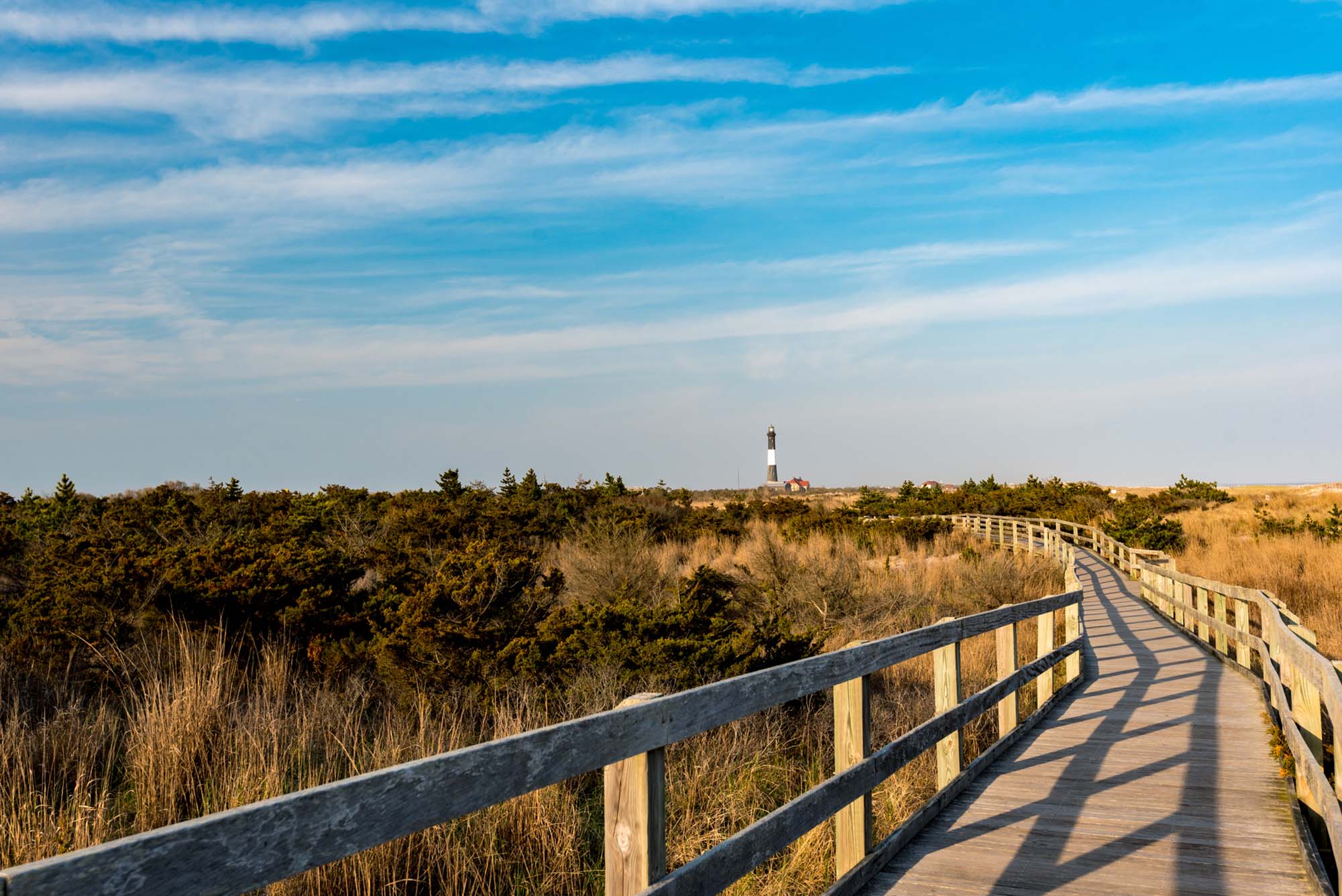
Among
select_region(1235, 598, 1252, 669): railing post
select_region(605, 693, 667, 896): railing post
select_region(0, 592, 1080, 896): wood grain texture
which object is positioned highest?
select_region(0, 592, 1080, 896): wood grain texture

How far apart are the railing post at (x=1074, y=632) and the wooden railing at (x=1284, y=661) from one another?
1753 millimetres

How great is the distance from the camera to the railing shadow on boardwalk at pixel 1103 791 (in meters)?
4.75

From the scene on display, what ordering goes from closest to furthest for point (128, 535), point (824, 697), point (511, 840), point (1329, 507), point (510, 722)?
1. point (511, 840)
2. point (510, 722)
3. point (824, 697)
4. point (128, 535)
5. point (1329, 507)

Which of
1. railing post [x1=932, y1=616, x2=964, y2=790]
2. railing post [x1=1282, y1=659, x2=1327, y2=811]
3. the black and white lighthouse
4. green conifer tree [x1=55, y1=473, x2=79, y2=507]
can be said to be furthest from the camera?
the black and white lighthouse

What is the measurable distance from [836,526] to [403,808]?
2965 centimetres

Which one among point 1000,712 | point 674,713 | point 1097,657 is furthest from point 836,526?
point 674,713

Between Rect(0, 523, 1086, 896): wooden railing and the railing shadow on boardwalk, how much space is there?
1.22 ft

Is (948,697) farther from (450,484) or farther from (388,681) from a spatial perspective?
(450,484)

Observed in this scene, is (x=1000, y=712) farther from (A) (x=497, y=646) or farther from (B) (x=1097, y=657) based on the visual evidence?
(B) (x=1097, y=657)

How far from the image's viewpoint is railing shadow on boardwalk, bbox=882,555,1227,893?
187 inches

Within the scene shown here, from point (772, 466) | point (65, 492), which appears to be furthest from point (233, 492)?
point (772, 466)

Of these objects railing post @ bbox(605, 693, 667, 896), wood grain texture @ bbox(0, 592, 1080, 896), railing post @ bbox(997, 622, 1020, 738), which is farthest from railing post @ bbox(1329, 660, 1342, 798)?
railing post @ bbox(605, 693, 667, 896)

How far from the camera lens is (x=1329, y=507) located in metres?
40.2

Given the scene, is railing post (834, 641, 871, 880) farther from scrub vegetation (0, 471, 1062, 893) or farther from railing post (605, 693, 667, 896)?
railing post (605, 693, 667, 896)
